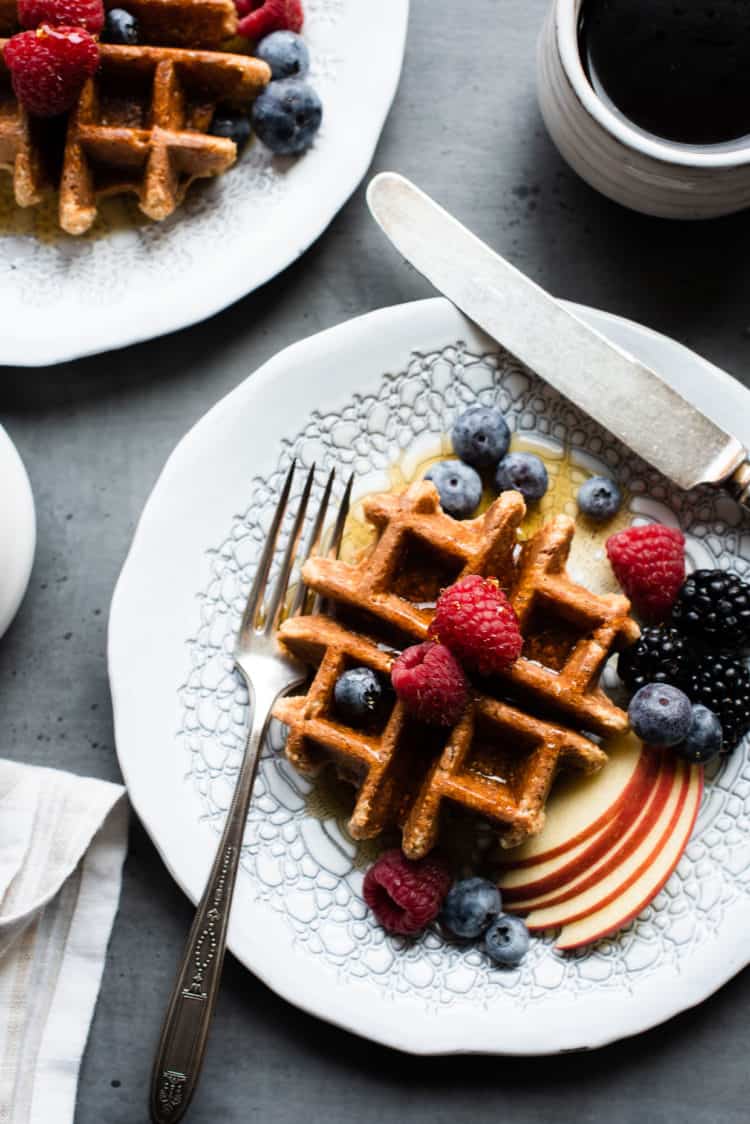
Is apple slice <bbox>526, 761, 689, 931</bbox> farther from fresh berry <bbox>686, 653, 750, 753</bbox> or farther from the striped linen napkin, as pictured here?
the striped linen napkin

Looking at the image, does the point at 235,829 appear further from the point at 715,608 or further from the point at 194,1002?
the point at 715,608

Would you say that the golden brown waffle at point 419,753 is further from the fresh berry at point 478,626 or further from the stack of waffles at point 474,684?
the fresh berry at point 478,626

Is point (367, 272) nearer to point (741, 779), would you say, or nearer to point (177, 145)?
point (177, 145)

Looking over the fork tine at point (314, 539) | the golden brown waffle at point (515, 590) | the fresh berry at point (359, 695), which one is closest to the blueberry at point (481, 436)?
the golden brown waffle at point (515, 590)

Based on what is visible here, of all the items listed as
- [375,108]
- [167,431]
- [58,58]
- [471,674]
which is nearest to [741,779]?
[471,674]

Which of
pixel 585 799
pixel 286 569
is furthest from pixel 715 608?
pixel 286 569

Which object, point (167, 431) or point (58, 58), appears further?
point (167, 431)

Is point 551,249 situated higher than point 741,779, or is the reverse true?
point 551,249
